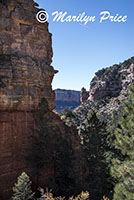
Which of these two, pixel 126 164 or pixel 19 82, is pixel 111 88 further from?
pixel 126 164

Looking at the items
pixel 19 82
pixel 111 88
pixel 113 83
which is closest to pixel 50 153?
pixel 19 82

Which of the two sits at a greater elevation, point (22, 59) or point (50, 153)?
point (22, 59)

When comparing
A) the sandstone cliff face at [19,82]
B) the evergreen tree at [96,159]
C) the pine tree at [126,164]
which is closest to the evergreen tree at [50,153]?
the sandstone cliff face at [19,82]

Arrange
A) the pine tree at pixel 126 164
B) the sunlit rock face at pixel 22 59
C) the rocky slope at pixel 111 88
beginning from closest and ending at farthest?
the pine tree at pixel 126 164 → the sunlit rock face at pixel 22 59 → the rocky slope at pixel 111 88

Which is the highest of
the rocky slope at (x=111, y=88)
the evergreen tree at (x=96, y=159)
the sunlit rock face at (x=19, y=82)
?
the rocky slope at (x=111, y=88)

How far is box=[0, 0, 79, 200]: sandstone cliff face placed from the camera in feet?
61.6

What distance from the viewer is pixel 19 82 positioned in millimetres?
20484

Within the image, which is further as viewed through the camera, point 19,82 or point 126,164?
point 19,82

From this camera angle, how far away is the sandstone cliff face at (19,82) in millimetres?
18781

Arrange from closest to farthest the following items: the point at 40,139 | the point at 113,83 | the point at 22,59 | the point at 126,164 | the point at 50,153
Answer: the point at 126,164 → the point at 40,139 → the point at 50,153 → the point at 22,59 → the point at 113,83

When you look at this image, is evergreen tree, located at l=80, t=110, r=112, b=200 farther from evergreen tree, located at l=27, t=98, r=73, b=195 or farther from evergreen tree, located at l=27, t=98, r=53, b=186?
evergreen tree, located at l=27, t=98, r=53, b=186

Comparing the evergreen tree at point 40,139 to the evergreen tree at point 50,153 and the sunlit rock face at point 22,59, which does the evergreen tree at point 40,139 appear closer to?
the evergreen tree at point 50,153

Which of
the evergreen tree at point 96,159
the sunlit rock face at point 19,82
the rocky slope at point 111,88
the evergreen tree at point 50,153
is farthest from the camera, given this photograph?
the rocky slope at point 111,88

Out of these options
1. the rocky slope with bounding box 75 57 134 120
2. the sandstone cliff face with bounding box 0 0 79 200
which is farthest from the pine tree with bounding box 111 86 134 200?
the rocky slope with bounding box 75 57 134 120
